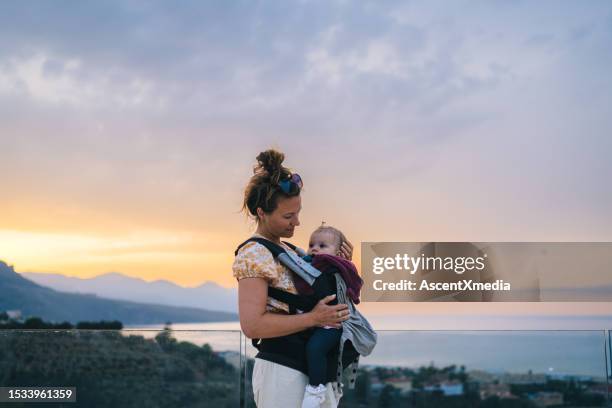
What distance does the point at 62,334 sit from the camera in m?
5.09

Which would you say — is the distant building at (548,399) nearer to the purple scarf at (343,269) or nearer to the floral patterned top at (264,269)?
the purple scarf at (343,269)

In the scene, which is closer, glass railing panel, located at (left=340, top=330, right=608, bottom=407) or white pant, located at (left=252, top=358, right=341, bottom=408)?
white pant, located at (left=252, top=358, right=341, bottom=408)

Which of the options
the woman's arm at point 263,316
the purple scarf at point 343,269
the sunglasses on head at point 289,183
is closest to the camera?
the woman's arm at point 263,316

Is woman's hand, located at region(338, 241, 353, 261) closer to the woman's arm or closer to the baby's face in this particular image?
the baby's face

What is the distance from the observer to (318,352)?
2.31m

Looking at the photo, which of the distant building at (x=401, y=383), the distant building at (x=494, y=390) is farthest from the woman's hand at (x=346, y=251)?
the distant building at (x=494, y=390)

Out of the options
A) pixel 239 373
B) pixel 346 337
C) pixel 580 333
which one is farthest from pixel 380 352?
pixel 346 337

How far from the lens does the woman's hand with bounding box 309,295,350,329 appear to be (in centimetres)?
225

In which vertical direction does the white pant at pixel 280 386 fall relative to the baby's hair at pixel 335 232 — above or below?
below

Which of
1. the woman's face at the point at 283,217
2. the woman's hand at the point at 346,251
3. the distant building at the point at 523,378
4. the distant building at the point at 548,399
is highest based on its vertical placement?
the woman's face at the point at 283,217

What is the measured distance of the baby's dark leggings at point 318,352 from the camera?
7.54ft

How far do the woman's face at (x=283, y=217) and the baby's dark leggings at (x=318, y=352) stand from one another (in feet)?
1.07

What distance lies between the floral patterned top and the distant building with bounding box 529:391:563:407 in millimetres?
3373

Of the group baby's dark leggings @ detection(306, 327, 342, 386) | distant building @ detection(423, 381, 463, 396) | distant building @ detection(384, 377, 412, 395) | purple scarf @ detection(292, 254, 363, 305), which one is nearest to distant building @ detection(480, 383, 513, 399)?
distant building @ detection(423, 381, 463, 396)
